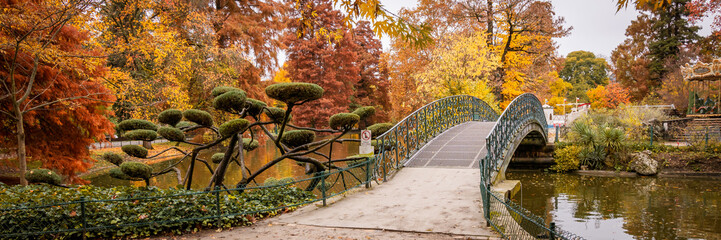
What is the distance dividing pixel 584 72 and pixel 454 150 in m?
57.2

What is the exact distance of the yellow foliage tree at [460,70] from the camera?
1964cm

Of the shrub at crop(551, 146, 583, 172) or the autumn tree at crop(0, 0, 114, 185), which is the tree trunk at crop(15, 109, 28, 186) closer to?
the autumn tree at crop(0, 0, 114, 185)

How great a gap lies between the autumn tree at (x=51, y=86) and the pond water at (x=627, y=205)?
10.9 m

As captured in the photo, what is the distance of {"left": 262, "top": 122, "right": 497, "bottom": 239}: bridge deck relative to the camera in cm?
579

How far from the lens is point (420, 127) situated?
42.7 feet

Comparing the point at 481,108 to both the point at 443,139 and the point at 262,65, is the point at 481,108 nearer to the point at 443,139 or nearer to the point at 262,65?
the point at 443,139

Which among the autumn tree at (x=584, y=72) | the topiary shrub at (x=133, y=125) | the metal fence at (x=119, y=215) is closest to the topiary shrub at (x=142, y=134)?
the topiary shrub at (x=133, y=125)

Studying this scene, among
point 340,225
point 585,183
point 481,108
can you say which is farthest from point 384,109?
point 340,225

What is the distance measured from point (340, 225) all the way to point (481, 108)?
48.2 feet

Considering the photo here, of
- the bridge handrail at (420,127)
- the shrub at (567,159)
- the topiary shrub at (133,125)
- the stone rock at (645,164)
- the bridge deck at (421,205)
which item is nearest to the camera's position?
the bridge deck at (421,205)

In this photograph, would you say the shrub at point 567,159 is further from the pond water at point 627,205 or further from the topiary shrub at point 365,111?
the topiary shrub at point 365,111

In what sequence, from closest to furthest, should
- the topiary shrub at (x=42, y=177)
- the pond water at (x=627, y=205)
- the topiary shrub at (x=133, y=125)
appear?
the topiary shrub at (x=42, y=177), the topiary shrub at (x=133, y=125), the pond water at (x=627, y=205)

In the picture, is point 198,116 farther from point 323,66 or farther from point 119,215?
point 323,66

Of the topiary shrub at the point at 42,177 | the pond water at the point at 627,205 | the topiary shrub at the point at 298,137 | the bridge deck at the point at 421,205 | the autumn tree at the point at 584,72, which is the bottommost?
the pond water at the point at 627,205
